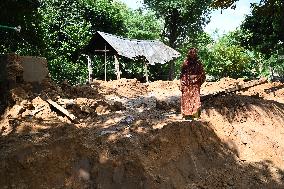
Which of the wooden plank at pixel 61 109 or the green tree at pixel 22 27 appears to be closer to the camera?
the wooden plank at pixel 61 109

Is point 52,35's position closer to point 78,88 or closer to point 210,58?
point 78,88

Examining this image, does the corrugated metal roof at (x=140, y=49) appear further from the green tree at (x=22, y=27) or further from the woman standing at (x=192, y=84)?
the woman standing at (x=192, y=84)

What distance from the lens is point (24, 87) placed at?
9.71 metres

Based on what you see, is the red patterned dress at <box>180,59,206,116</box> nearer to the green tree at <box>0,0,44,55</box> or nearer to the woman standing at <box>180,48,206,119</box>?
the woman standing at <box>180,48,206,119</box>

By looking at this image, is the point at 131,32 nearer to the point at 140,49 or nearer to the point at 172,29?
the point at 172,29

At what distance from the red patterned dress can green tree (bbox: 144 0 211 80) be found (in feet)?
70.9

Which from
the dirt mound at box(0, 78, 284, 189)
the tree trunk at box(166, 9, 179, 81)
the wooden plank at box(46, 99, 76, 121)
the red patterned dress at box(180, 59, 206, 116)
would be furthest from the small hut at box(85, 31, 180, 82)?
the red patterned dress at box(180, 59, 206, 116)

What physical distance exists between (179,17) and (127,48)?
14.2m

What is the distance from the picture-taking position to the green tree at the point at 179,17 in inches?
1208

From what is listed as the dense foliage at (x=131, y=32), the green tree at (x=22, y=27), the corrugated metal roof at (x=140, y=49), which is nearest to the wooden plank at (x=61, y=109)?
the dense foliage at (x=131, y=32)

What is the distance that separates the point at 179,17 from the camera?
1299 inches

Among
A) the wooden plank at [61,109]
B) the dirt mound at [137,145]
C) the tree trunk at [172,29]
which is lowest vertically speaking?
the dirt mound at [137,145]

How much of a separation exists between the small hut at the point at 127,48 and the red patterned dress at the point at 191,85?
1077cm

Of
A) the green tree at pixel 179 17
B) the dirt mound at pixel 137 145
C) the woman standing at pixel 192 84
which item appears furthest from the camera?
the green tree at pixel 179 17
